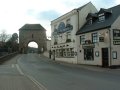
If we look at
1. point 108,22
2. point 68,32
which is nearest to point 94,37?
point 108,22

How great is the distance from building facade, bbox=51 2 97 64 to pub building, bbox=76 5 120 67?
219cm

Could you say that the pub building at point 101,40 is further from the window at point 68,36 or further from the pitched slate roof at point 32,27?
the pitched slate roof at point 32,27

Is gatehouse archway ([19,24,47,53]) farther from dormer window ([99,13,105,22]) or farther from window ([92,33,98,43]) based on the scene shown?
window ([92,33,98,43])

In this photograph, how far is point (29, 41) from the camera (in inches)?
4183

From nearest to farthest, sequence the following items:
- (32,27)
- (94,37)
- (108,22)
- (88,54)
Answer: (108,22) → (94,37) → (88,54) → (32,27)

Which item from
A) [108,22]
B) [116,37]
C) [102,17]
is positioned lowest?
[116,37]

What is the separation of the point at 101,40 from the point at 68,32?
13.9 meters

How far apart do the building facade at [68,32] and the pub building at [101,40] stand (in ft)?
7.20

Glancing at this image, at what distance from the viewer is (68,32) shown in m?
48.7

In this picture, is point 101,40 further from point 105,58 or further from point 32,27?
point 32,27

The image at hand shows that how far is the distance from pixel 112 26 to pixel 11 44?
70.7 metres

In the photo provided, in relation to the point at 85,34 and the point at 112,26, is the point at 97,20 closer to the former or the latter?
the point at 85,34

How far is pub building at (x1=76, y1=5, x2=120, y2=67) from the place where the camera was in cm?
3450

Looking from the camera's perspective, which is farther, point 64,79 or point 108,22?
point 108,22
